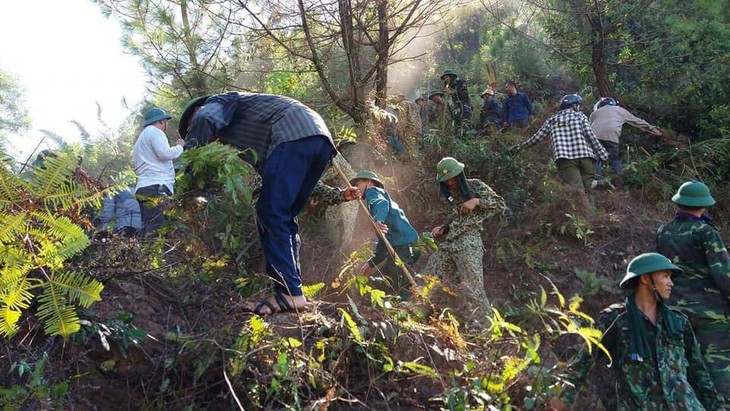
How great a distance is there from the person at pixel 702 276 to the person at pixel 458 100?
6085 millimetres

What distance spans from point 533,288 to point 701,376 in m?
3.42

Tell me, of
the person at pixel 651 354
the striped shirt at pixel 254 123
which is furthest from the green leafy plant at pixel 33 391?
the person at pixel 651 354

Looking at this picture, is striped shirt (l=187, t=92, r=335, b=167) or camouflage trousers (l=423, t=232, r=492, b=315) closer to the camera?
striped shirt (l=187, t=92, r=335, b=167)

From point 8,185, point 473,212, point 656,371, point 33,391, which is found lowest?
point 656,371

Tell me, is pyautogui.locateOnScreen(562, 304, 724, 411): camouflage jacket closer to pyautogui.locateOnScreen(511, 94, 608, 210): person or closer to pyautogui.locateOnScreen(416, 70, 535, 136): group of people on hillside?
pyautogui.locateOnScreen(511, 94, 608, 210): person

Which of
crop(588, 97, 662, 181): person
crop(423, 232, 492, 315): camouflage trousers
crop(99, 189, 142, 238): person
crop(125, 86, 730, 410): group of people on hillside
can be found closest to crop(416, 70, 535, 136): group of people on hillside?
crop(588, 97, 662, 181): person

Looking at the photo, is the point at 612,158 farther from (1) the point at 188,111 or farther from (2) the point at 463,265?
(1) the point at 188,111

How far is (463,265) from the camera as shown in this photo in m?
5.54

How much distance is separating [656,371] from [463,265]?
220 centimetres

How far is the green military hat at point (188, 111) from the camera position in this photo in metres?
4.05

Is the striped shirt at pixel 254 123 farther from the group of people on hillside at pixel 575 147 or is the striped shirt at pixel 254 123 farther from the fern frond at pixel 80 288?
the group of people on hillside at pixel 575 147

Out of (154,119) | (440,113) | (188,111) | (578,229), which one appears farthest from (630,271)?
(440,113)

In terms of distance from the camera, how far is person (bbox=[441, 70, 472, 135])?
10.6m

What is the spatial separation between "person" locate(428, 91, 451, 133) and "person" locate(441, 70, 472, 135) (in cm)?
17
